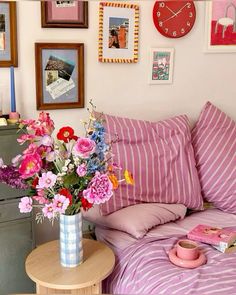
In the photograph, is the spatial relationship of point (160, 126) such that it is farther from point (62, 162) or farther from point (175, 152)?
point (62, 162)

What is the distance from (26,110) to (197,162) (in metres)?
0.94

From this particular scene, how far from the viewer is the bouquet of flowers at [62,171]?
5.47 feet

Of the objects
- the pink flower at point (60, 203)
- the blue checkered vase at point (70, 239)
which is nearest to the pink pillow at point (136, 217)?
the blue checkered vase at point (70, 239)

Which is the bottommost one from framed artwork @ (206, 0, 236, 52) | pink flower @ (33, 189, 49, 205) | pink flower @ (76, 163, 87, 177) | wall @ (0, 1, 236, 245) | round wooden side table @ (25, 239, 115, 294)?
round wooden side table @ (25, 239, 115, 294)

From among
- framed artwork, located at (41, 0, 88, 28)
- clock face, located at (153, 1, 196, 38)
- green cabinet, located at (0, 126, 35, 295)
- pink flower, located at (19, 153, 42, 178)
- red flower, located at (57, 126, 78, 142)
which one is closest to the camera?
pink flower, located at (19, 153, 42, 178)

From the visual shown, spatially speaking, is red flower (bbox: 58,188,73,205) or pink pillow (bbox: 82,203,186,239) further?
pink pillow (bbox: 82,203,186,239)

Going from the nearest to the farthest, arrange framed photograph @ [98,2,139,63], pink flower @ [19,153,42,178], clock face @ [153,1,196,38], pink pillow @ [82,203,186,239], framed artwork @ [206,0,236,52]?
pink flower @ [19,153,42,178]
pink pillow @ [82,203,186,239]
framed photograph @ [98,2,139,63]
clock face @ [153,1,196,38]
framed artwork @ [206,0,236,52]

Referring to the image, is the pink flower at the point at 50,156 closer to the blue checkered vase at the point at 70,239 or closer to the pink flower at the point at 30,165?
the pink flower at the point at 30,165

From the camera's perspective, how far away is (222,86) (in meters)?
2.74

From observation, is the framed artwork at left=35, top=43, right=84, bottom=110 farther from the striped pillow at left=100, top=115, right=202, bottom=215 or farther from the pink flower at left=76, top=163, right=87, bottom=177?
the pink flower at left=76, top=163, right=87, bottom=177

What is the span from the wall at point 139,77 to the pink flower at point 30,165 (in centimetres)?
56

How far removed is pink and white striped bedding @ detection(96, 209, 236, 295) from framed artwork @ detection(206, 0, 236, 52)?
3.55 ft

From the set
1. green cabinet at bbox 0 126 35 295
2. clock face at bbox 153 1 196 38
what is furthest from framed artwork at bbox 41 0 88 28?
green cabinet at bbox 0 126 35 295

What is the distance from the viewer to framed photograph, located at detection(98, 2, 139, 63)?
2.29 m
